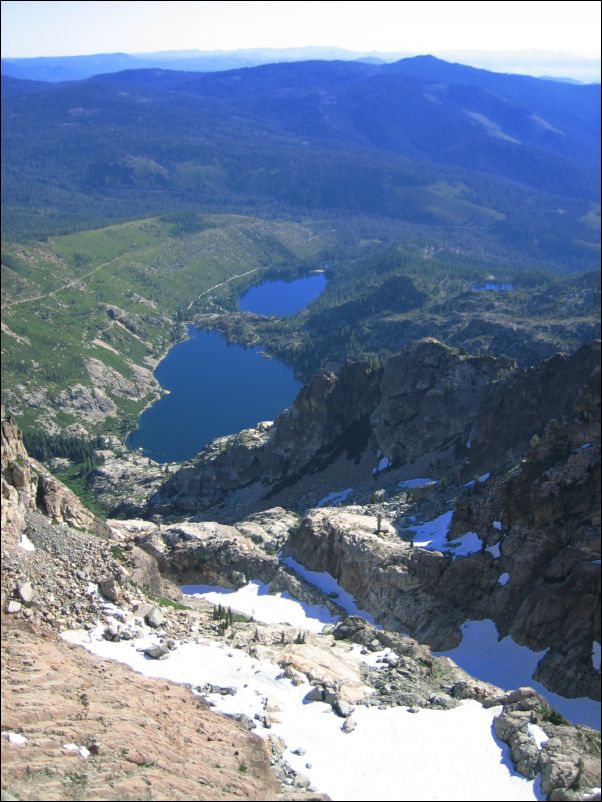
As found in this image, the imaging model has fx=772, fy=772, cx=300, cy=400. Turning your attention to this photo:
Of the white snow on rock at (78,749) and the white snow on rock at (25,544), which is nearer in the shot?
the white snow on rock at (78,749)

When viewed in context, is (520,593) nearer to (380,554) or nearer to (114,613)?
(380,554)

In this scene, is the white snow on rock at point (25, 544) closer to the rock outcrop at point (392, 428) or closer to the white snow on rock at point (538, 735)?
the white snow on rock at point (538, 735)

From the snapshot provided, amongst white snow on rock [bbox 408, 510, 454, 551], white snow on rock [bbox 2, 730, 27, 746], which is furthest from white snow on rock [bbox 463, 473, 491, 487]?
white snow on rock [bbox 2, 730, 27, 746]

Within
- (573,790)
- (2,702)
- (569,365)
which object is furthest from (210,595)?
(569,365)

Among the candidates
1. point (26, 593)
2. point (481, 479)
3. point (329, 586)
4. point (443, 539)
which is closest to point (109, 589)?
point (26, 593)

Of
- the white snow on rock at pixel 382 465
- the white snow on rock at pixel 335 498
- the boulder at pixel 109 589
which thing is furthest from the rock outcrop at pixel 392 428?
the boulder at pixel 109 589

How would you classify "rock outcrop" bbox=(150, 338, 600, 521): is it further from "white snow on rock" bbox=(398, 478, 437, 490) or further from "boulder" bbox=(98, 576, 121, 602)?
"boulder" bbox=(98, 576, 121, 602)
